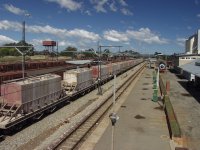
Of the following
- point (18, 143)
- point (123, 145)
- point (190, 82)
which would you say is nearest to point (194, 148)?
point (123, 145)

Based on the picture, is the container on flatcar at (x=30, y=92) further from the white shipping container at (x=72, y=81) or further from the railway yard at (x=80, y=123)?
the white shipping container at (x=72, y=81)

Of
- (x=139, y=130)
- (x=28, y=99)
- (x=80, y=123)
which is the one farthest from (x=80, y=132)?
(x=28, y=99)

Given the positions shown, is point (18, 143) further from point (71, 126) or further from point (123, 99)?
point (123, 99)

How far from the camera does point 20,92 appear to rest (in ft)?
68.3

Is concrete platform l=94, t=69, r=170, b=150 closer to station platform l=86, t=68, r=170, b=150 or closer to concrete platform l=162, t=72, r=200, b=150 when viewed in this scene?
station platform l=86, t=68, r=170, b=150

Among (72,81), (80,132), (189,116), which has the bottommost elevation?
(80,132)

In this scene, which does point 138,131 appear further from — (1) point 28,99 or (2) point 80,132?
(1) point 28,99

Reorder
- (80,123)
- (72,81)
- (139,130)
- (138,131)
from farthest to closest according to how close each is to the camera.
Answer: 1. (72,81)
2. (80,123)
3. (139,130)
4. (138,131)

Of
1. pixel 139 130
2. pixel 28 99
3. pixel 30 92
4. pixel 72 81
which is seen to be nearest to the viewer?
pixel 139 130

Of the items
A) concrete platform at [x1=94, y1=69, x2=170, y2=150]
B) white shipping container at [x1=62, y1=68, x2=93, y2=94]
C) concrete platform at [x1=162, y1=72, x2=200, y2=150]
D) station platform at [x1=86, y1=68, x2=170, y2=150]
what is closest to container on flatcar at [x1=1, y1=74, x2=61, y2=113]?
station platform at [x1=86, y1=68, x2=170, y2=150]

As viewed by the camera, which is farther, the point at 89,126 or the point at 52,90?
the point at 52,90

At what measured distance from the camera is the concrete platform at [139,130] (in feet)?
56.9

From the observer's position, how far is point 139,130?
2059 centimetres

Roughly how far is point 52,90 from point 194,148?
543 inches
